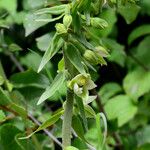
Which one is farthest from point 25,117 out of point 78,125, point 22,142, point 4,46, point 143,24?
point 143,24

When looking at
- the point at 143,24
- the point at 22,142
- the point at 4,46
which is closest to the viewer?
the point at 22,142

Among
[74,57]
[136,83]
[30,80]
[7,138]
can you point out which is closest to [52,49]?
[74,57]

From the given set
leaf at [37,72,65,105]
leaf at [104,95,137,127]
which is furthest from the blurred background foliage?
leaf at [37,72,65,105]

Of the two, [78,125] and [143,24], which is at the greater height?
[78,125]

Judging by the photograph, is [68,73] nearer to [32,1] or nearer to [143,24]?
[32,1]

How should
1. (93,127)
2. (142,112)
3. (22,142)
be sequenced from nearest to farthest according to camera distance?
(22,142) → (93,127) → (142,112)

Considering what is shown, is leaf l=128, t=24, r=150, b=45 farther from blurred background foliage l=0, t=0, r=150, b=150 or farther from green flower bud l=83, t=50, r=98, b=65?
green flower bud l=83, t=50, r=98, b=65
